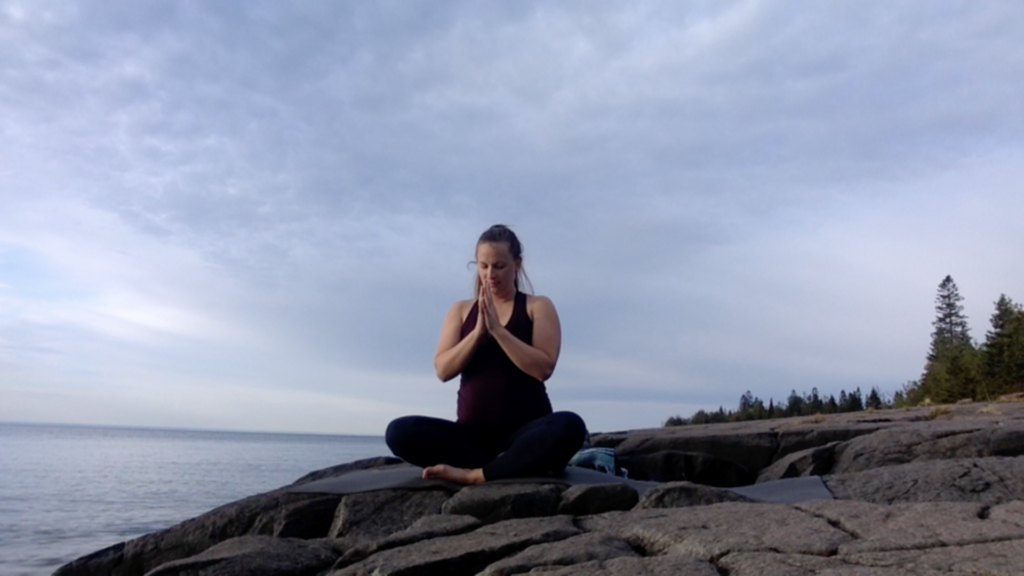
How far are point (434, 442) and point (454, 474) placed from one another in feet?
0.78

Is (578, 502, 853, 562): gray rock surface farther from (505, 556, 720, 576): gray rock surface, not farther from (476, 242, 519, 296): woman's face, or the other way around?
(476, 242, 519, 296): woman's face

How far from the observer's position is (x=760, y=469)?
8.34 m

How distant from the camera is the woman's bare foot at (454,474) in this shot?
468 centimetres

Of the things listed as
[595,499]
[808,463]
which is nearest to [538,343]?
[595,499]

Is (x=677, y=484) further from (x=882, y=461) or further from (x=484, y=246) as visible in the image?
(x=882, y=461)

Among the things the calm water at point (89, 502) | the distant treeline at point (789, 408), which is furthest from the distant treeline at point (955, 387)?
the calm water at point (89, 502)

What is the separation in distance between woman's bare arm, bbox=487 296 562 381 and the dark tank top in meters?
0.06

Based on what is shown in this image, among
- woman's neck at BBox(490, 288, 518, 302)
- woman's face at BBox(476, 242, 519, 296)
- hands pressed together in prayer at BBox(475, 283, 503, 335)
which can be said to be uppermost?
woman's face at BBox(476, 242, 519, 296)

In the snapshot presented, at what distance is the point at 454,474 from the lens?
4.73 meters

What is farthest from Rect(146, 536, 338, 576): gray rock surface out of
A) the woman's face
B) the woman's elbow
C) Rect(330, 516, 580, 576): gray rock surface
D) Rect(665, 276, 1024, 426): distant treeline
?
Rect(665, 276, 1024, 426): distant treeline

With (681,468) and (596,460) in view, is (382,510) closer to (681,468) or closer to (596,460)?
(596,460)

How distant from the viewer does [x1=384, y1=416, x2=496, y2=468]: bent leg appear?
487 cm

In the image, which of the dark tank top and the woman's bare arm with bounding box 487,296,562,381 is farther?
the dark tank top

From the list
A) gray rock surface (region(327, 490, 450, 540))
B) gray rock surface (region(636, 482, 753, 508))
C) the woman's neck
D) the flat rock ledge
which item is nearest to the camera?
the flat rock ledge
